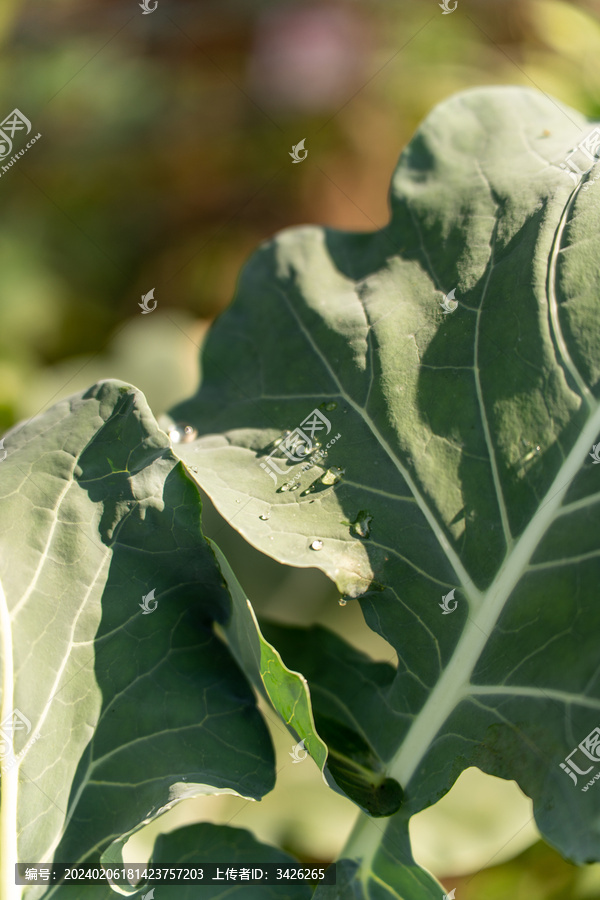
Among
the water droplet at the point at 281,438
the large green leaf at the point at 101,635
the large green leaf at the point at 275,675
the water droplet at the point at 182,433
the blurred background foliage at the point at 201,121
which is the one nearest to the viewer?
the large green leaf at the point at 275,675

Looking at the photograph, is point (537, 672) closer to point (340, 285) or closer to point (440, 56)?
point (340, 285)

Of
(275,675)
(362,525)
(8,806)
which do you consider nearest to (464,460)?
(362,525)

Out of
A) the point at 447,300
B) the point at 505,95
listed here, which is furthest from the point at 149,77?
the point at 447,300

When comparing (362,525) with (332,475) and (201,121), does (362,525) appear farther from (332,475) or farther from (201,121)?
(201,121)

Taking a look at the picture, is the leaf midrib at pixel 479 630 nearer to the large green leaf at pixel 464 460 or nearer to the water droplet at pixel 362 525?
the large green leaf at pixel 464 460

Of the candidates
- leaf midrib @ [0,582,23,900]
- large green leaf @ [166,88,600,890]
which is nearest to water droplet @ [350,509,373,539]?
large green leaf @ [166,88,600,890]

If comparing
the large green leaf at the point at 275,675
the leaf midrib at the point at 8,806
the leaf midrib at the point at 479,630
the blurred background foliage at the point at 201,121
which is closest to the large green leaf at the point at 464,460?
the leaf midrib at the point at 479,630

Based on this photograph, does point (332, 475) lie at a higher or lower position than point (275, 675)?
higher
